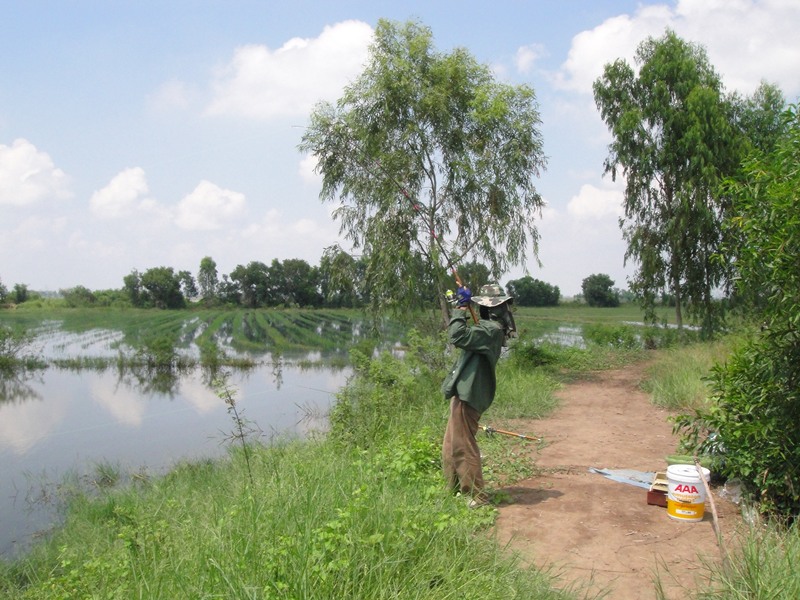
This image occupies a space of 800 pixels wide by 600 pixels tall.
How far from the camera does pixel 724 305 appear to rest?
63.6ft

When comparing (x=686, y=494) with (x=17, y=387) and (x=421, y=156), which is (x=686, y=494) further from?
(x=17, y=387)

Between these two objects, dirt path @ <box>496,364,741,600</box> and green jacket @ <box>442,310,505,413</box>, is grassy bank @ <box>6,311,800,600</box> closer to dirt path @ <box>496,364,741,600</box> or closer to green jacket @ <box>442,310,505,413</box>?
dirt path @ <box>496,364,741,600</box>

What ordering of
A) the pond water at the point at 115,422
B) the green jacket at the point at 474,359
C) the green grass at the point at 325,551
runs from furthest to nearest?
the pond water at the point at 115,422 < the green jacket at the point at 474,359 < the green grass at the point at 325,551

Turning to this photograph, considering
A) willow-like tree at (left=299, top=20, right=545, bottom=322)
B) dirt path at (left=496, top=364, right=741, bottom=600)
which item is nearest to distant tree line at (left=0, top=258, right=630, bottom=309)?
willow-like tree at (left=299, top=20, right=545, bottom=322)

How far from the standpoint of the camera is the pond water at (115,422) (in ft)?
36.5

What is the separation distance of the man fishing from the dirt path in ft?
1.39

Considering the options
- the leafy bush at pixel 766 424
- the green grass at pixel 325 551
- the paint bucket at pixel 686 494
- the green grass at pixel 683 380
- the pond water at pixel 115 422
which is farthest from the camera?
the pond water at pixel 115 422

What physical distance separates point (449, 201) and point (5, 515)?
978 cm

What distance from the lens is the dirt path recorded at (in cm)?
422

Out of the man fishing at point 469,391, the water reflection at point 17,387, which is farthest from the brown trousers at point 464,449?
the water reflection at point 17,387

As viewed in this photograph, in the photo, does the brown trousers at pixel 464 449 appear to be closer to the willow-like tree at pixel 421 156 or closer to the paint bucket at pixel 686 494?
the paint bucket at pixel 686 494

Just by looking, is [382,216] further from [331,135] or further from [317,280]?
[317,280]

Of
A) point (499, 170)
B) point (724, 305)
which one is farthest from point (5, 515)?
point (724, 305)

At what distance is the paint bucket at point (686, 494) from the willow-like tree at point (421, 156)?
8.99 m
